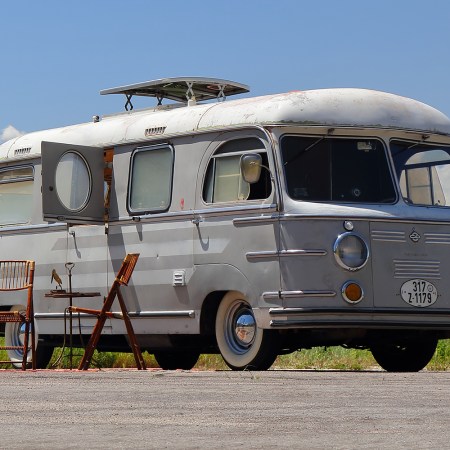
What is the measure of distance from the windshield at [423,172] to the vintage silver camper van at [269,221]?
0.05 feet

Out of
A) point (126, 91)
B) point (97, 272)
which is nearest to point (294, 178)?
point (97, 272)

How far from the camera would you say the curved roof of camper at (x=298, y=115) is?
13.7 m

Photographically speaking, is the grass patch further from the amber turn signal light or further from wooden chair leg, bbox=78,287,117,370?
the amber turn signal light

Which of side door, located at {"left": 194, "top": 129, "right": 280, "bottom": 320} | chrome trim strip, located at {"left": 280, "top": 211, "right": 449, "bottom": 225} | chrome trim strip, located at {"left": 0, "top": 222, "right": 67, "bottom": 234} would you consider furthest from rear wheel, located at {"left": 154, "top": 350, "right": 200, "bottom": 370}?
chrome trim strip, located at {"left": 280, "top": 211, "right": 449, "bottom": 225}

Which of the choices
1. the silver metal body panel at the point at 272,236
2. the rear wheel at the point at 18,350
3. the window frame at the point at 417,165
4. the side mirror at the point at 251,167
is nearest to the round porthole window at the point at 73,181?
the silver metal body panel at the point at 272,236

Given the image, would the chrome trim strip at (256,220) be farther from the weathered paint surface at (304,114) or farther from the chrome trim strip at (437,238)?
the chrome trim strip at (437,238)

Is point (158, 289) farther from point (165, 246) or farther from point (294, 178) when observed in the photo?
point (294, 178)

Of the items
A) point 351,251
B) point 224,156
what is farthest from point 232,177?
point 351,251

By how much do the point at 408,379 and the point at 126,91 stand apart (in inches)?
260

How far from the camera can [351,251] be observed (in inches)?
524

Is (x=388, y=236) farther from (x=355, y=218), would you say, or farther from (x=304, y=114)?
(x=304, y=114)

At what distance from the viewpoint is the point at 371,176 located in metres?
13.8

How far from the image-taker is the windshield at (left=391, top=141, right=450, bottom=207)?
14008 mm

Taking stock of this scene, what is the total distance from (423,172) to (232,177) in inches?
75.4
